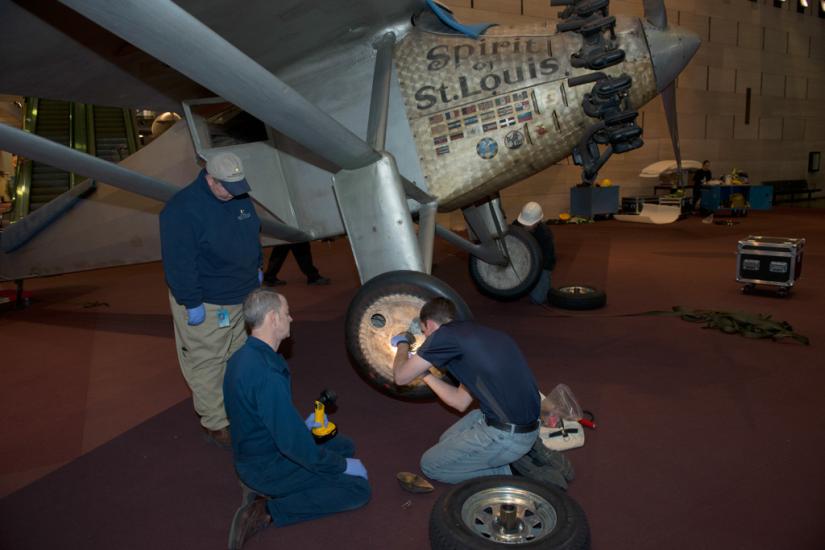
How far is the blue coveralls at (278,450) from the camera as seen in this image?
97.0 inches

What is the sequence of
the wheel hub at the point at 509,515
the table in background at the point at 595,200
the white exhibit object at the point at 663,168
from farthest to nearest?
the white exhibit object at the point at 663,168 → the table in background at the point at 595,200 → the wheel hub at the point at 509,515

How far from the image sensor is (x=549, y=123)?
426cm

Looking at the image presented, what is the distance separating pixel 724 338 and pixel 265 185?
4444mm

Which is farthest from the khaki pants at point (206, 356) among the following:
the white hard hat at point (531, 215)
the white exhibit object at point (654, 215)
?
the white exhibit object at point (654, 215)

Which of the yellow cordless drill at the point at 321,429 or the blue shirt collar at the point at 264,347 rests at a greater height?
the blue shirt collar at the point at 264,347

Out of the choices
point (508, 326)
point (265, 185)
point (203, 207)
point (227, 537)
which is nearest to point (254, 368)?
point (227, 537)

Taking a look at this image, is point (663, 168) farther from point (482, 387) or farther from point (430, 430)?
point (482, 387)

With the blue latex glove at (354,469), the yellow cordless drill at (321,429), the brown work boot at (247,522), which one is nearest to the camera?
the brown work boot at (247,522)

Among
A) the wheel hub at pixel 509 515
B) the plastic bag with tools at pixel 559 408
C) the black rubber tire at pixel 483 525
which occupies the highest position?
the black rubber tire at pixel 483 525

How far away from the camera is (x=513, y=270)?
658 centimetres

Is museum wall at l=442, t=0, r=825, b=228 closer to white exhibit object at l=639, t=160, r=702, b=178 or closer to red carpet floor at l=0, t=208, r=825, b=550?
white exhibit object at l=639, t=160, r=702, b=178

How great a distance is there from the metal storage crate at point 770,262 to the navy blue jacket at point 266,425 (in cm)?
606

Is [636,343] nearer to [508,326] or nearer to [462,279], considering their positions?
[508,326]

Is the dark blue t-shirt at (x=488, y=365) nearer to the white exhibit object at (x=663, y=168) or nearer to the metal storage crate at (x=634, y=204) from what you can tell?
the metal storage crate at (x=634, y=204)
